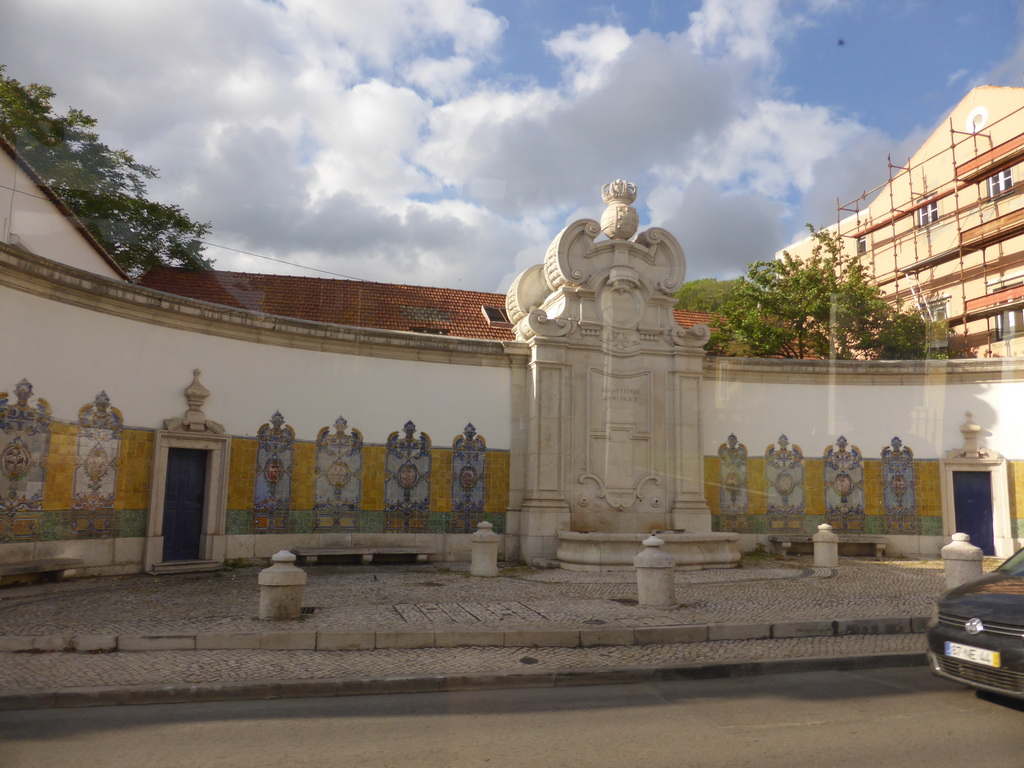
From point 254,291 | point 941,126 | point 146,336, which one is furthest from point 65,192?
point 941,126

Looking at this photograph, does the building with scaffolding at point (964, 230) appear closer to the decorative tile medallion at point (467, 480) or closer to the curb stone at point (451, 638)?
the decorative tile medallion at point (467, 480)

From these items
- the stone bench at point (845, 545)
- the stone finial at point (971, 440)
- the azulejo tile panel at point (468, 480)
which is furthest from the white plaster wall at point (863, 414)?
the azulejo tile panel at point (468, 480)

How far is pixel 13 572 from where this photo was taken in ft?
31.2

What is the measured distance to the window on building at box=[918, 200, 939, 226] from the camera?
2786 cm

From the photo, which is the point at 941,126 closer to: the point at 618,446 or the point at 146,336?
the point at 618,446

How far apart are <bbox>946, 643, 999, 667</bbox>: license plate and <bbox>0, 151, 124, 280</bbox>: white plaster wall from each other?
16690mm

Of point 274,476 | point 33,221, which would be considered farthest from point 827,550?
point 33,221

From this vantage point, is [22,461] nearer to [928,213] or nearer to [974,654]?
[974,654]

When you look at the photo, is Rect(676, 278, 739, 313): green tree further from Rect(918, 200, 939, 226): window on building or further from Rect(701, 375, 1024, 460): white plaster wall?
Rect(701, 375, 1024, 460): white plaster wall

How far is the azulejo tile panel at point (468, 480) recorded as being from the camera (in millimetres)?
14344

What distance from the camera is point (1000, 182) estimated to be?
984 inches

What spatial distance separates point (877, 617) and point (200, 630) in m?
7.22

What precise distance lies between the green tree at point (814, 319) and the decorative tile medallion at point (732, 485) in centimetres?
804

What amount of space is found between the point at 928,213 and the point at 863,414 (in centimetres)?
1570
